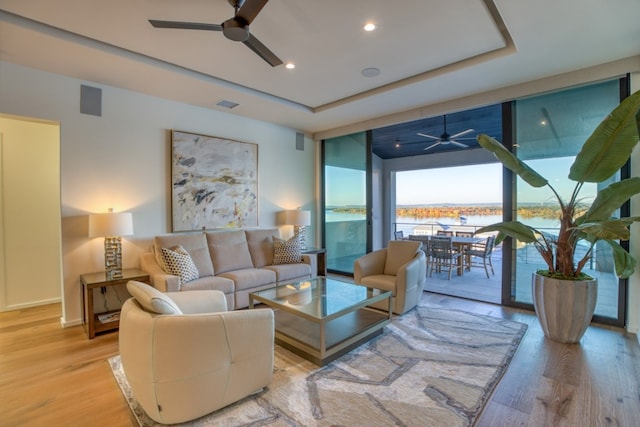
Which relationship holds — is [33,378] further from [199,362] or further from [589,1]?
[589,1]

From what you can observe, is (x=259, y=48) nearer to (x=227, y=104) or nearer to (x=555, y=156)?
(x=227, y=104)

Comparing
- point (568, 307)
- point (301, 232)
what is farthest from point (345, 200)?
point (568, 307)

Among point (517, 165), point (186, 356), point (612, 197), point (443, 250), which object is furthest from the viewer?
point (443, 250)

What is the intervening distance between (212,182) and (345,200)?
2699 mm

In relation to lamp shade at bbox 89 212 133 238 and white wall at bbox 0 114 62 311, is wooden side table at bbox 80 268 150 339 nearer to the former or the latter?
lamp shade at bbox 89 212 133 238

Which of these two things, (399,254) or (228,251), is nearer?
(399,254)

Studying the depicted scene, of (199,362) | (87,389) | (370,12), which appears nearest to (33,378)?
(87,389)

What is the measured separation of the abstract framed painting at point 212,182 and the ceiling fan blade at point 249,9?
276 centimetres

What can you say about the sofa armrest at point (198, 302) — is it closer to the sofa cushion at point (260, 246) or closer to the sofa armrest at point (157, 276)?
the sofa armrest at point (157, 276)

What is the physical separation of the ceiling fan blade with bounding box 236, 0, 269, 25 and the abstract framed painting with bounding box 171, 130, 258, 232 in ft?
9.05

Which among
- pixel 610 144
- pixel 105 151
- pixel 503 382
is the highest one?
pixel 105 151

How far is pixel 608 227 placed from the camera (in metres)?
2.58

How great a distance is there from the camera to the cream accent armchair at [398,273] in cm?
384

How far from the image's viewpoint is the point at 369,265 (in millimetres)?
4430
